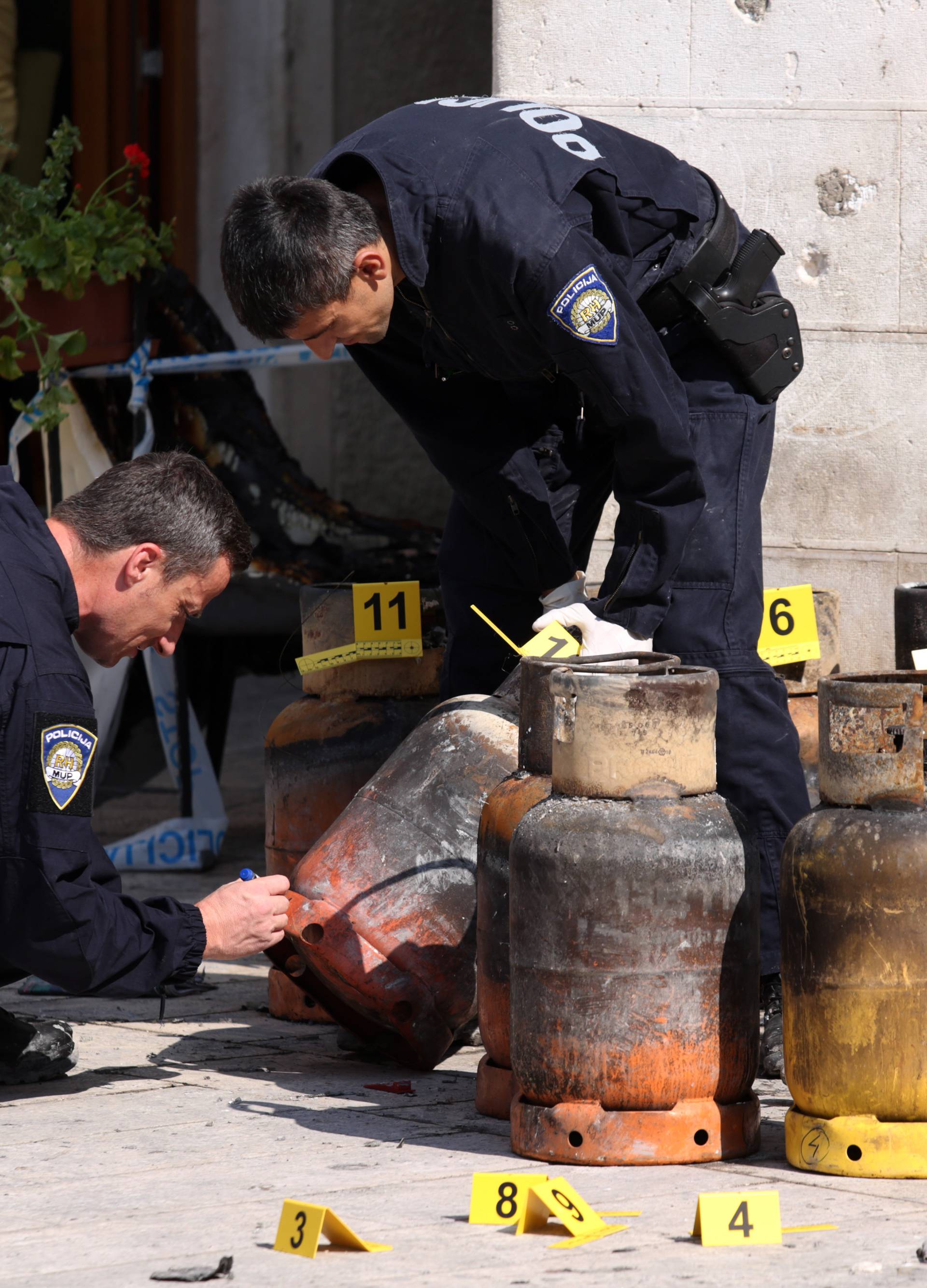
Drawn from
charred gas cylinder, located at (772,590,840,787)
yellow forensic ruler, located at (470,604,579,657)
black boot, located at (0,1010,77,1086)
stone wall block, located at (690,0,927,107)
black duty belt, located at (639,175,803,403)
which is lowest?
black boot, located at (0,1010,77,1086)

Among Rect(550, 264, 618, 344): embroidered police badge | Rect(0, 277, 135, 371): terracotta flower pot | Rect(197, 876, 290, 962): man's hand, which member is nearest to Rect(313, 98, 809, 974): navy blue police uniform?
Rect(550, 264, 618, 344): embroidered police badge

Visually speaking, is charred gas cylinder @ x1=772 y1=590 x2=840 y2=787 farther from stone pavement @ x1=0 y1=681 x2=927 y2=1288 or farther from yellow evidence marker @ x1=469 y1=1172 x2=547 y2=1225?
yellow evidence marker @ x1=469 y1=1172 x2=547 y2=1225

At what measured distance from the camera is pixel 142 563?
10.9ft

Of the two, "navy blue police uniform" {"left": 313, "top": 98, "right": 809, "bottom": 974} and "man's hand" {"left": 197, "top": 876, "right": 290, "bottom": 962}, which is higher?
"navy blue police uniform" {"left": 313, "top": 98, "right": 809, "bottom": 974}

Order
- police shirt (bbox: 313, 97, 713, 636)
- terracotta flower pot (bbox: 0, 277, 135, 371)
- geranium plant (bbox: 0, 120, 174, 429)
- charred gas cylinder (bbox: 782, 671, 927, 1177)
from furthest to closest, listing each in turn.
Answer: terracotta flower pot (bbox: 0, 277, 135, 371) < geranium plant (bbox: 0, 120, 174, 429) < police shirt (bbox: 313, 97, 713, 636) < charred gas cylinder (bbox: 782, 671, 927, 1177)

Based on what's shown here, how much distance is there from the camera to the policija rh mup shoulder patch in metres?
3.07

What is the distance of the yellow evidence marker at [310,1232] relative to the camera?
2.47m

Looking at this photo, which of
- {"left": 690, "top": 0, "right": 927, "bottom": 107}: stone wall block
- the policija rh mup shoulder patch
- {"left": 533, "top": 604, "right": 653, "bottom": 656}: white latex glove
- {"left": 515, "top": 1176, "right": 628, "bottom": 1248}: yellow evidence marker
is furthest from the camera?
{"left": 690, "top": 0, "right": 927, "bottom": 107}: stone wall block

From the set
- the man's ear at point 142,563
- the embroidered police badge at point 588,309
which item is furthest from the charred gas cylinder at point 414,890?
the embroidered police badge at point 588,309

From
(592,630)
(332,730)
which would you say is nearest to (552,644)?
(592,630)

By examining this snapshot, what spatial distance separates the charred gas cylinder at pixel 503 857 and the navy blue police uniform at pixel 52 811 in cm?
49

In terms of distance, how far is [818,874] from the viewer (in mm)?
2814

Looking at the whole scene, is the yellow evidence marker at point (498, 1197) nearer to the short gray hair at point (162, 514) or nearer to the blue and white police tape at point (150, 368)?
the short gray hair at point (162, 514)

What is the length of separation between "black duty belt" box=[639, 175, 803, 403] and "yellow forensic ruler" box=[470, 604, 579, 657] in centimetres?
64
